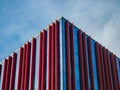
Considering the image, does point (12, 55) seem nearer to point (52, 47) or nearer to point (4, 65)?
point (4, 65)

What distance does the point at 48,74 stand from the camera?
159 ft

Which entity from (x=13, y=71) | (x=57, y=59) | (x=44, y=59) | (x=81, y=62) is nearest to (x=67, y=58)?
(x=57, y=59)

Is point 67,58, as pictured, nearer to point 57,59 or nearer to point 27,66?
point 57,59

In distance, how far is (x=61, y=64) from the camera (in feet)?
157

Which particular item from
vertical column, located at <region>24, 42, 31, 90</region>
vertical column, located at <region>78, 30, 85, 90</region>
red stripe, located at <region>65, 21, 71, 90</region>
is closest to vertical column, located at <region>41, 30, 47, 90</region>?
red stripe, located at <region>65, 21, 71, 90</region>

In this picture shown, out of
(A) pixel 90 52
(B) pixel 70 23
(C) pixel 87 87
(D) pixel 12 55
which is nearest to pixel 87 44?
(A) pixel 90 52

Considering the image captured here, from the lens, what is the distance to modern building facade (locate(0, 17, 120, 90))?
48.3m

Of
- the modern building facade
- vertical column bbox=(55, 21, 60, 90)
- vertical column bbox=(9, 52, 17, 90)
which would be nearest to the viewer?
vertical column bbox=(55, 21, 60, 90)

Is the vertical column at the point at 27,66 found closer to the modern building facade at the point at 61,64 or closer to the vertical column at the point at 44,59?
the modern building facade at the point at 61,64

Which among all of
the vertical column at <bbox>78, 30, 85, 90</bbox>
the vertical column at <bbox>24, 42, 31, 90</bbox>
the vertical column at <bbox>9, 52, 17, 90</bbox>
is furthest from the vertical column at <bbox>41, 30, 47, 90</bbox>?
the vertical column at <bbox>9, 52, 17, 90</bbox>

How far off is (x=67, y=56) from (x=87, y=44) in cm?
932

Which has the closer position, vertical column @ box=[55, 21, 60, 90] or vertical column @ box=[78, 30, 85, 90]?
vertical column @ box=[55, 21, 60, 90]

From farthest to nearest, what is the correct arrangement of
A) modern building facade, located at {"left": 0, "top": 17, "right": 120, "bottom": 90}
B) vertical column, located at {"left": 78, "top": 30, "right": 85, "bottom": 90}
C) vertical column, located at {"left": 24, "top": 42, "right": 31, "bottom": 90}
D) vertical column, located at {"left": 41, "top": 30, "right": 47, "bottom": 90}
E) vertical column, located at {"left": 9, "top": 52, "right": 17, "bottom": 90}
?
vertical column, located at {"left": 9, "top": 52, "right": 17, "bottom": 90} → vertical column, located at {"left": 24, "top": 42, "right": 31, "bottom": 90} → vertical column, located at {"left": 78, "top": 30, "right": 85, "bottom": 90} → vertical column, located at {"left": 41, "top": 30, "right": 47, "bottom": 90} → modern building facade, located at {"left": 0, "top": 17, "right": 120, "bottom": 90}

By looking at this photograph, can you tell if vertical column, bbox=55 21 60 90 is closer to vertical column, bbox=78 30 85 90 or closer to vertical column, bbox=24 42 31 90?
vertical column, bbox=78 30 85 90
